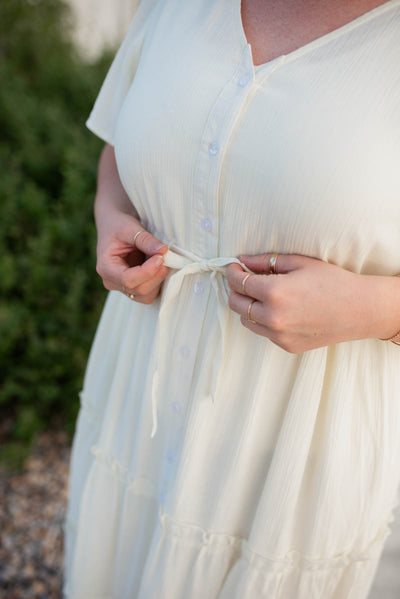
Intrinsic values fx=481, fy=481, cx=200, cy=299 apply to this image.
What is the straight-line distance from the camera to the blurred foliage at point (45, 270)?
257 cm

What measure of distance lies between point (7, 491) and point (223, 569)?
1.75 meters

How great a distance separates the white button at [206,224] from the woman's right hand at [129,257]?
10cm

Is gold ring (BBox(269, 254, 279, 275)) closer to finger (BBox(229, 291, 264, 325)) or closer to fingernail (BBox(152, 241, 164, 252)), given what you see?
finger (BBox(229, 291, 264, 325))

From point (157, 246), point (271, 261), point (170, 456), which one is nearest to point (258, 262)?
point (271, 261)

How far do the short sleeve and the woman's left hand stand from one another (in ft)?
2.26

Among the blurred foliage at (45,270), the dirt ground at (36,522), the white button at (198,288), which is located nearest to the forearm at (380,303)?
the white button at (198,288)

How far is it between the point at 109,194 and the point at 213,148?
0.49 metres

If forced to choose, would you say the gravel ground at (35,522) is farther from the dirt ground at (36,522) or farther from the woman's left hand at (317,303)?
the woman's left hand at (317,303)

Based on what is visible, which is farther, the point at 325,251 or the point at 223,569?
the point at 223,569

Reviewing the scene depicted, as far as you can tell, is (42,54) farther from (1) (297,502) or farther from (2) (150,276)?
(1) (297,502)

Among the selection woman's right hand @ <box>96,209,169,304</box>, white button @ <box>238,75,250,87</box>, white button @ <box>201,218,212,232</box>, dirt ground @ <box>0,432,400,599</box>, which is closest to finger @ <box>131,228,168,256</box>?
woman's right hand @ <box>96,209,169,304</box>

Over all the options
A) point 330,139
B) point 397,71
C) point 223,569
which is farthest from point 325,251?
point 223,569

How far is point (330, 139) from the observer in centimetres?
84

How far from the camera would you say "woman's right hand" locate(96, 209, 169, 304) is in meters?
1.06
